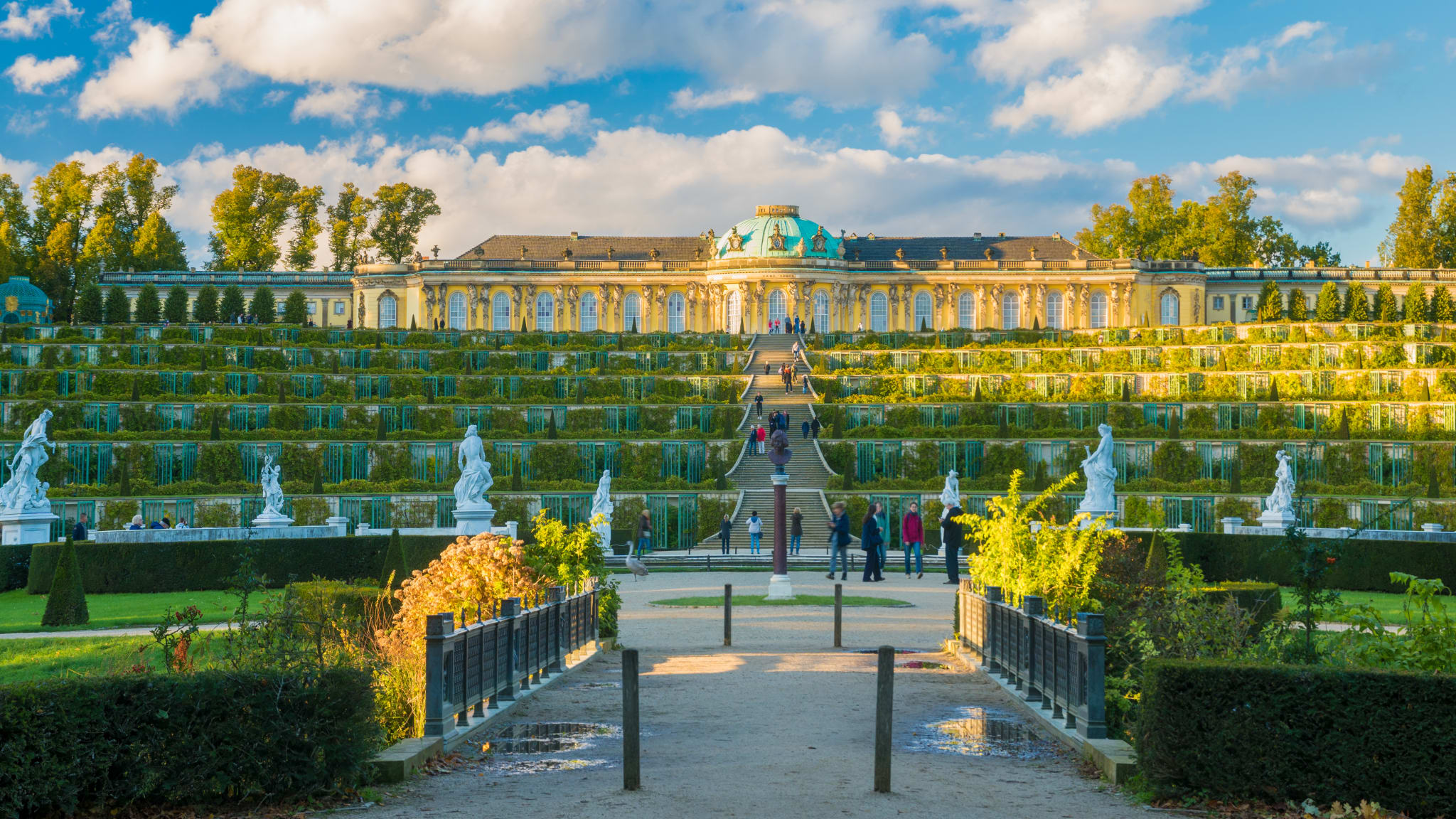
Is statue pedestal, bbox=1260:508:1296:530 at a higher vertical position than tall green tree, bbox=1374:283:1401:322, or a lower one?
lower

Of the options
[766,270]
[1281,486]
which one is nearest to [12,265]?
[766,270]

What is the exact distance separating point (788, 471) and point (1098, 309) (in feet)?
163

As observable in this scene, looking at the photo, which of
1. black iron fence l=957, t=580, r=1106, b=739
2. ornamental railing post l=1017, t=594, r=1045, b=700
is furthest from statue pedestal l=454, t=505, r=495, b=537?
ornamental railing post l=1017, t=594, r=1045, b=700

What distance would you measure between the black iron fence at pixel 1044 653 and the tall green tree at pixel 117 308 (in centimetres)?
6562

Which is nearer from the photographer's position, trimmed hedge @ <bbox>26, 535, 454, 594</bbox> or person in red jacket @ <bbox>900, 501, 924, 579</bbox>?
trimmed hedge @ <bbox>26, 535, 454, 594</bbox>

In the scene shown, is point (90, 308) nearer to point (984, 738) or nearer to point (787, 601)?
point (787, 601)

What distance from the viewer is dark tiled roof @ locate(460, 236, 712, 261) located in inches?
3907

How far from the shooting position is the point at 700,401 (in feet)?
190

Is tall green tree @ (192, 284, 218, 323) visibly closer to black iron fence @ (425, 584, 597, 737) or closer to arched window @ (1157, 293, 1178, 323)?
arched window @ (1157, 293, 1178, 323)

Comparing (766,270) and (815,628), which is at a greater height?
(766,270)

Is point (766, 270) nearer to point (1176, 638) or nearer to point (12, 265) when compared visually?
point (12, 265)

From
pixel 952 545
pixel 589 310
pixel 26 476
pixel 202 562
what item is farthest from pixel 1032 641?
pixel 589 310

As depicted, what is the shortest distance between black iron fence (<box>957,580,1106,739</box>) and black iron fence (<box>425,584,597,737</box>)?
4898 millimetres

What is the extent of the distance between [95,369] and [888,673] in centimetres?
5036
